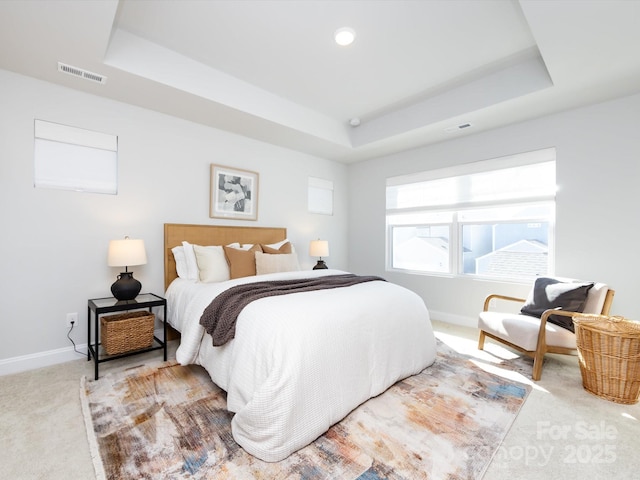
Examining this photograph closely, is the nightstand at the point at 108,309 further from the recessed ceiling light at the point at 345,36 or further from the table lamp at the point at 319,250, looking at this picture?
the recessed ceiling light at the point at 345,36

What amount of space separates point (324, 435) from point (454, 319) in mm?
2943

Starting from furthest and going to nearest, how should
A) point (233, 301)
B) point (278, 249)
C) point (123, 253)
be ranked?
point (278, 249)
point (123, 253)
point (233, 301)

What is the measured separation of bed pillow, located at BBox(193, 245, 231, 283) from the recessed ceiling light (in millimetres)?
2349

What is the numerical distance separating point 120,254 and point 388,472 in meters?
2.63

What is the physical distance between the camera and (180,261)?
10.7ft

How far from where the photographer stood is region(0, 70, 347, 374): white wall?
2525 millimetres

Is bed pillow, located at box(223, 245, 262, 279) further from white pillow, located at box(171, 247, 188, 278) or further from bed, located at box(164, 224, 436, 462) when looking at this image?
bed, located at box(164, 224, 436, 462)

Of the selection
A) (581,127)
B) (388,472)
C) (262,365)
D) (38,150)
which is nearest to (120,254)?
(38,150)

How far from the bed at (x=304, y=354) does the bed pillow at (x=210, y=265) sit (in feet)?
1.18

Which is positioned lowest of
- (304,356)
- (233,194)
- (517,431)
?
(517,431)

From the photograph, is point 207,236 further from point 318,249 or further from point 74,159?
point 318,249

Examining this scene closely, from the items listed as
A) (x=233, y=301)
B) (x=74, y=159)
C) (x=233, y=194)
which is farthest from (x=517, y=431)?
(x=74, y=159)

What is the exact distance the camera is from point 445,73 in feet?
9.89

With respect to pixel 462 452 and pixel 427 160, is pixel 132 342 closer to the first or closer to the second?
pixel 462 452
